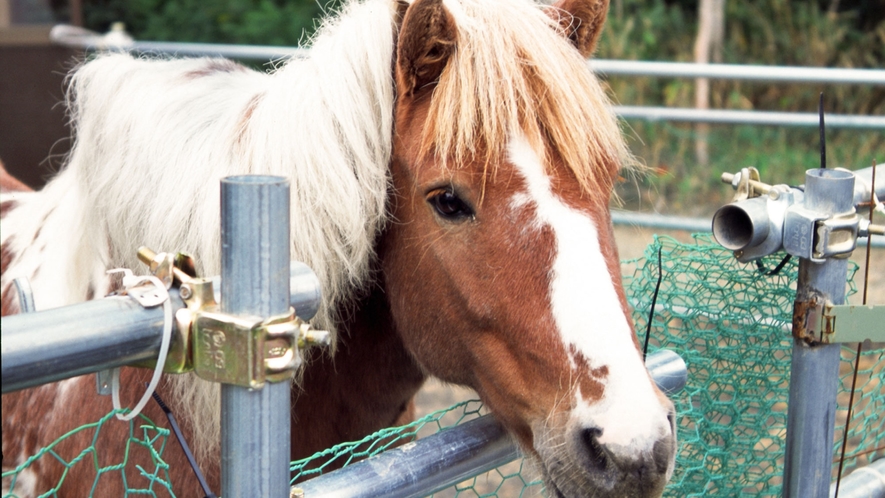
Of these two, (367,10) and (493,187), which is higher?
(367,10)

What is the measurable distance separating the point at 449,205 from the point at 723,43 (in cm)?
885

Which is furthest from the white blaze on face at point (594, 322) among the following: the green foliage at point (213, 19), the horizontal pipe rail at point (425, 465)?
the green foliage at point (213, 19)

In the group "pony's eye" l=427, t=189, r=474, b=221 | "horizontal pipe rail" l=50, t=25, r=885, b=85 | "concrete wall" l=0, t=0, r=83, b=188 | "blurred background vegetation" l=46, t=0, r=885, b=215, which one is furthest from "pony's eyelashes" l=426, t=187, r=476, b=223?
"blurred background vegetation" l=46, t=0, r=885, b=215

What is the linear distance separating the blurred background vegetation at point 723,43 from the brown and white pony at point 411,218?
20.9 feet

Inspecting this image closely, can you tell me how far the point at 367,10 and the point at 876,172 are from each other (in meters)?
1.01

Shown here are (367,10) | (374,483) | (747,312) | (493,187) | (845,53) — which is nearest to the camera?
(374,483)

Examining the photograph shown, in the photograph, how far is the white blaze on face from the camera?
1.11m

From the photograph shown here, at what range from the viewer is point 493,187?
1.31m

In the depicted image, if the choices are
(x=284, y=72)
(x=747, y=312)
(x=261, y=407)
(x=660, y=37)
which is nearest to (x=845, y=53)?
(x=660, y=37)

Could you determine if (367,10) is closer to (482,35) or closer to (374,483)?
(482,35)

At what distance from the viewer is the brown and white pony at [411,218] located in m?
1.20

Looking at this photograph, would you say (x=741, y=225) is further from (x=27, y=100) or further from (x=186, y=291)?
(x=27, y=100)

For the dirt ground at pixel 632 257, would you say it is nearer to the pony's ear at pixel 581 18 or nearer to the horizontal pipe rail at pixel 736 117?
the horizontal pipe rail at pixel 736 117

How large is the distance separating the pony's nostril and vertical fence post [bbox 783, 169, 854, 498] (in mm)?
434
